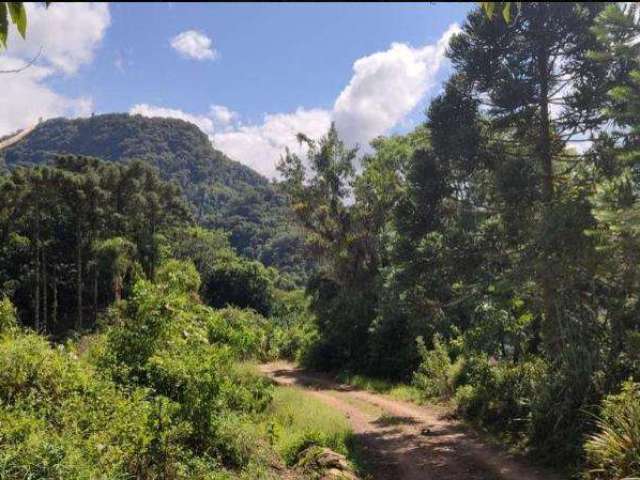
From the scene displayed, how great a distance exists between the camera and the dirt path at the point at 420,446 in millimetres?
10039

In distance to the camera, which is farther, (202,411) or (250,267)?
(250,267)

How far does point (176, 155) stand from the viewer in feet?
598

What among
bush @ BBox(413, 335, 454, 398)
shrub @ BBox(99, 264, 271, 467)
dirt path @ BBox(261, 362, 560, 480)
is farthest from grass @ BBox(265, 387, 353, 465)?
bush @ BBox(413, 335, 454, 398)

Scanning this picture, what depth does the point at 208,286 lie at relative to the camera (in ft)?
182

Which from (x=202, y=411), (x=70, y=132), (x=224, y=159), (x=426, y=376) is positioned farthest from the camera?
(x=224, y=159)

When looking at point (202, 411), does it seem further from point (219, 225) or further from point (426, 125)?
point (219, 225)

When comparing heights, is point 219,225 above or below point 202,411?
above

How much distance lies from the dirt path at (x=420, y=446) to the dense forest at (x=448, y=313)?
58 centimetres

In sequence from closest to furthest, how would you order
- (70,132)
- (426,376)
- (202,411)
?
(202,411), (426,376), (70,132)

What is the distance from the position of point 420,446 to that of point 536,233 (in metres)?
5.34

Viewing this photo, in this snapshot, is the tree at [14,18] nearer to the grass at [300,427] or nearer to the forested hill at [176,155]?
the grass at [300,427]

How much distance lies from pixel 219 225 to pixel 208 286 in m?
73.3

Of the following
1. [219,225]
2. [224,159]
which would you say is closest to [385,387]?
[219,225]

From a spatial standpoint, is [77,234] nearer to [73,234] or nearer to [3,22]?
[73,234]
